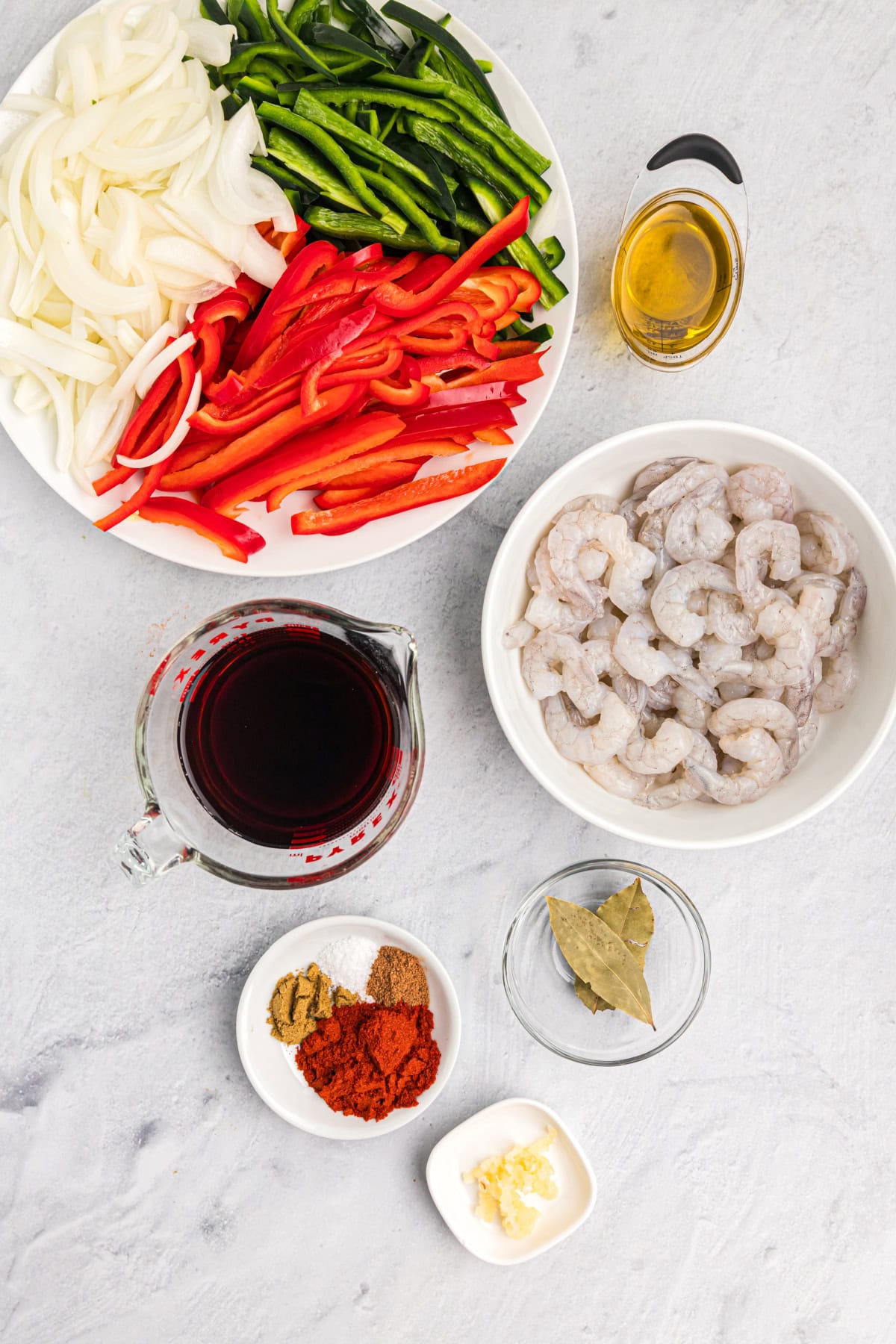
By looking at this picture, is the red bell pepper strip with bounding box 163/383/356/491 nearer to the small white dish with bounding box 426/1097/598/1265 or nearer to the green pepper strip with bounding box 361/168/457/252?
the green pepper strip with bounding box 361/168/457/252

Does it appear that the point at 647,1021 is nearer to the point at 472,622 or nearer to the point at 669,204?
the point at 472,622

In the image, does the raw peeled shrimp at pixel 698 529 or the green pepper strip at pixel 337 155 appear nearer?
the green pepper strip at pixel 337 155

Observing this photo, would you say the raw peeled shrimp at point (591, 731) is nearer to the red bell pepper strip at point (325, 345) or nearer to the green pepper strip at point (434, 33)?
the red bell pepper strip at point (325, 345)

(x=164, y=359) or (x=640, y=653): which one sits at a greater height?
(x=640, y=653)

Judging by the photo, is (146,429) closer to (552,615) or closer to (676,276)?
(552,615)

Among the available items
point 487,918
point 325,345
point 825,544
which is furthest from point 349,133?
point 487,918

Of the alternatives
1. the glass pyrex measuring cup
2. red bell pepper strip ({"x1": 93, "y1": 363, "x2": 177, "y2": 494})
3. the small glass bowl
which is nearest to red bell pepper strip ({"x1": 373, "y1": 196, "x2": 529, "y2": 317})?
red bell pepper strip ({"x1": 93, "y1": 363, "x2": 177, "y2": 494})

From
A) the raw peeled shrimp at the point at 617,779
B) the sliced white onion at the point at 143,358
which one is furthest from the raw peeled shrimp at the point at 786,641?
the sliced white onion at the point at 143,358

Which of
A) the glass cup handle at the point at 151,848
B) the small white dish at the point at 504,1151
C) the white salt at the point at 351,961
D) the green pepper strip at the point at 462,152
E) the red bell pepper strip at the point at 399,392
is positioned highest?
the green pepper strip at the point at 462,152
